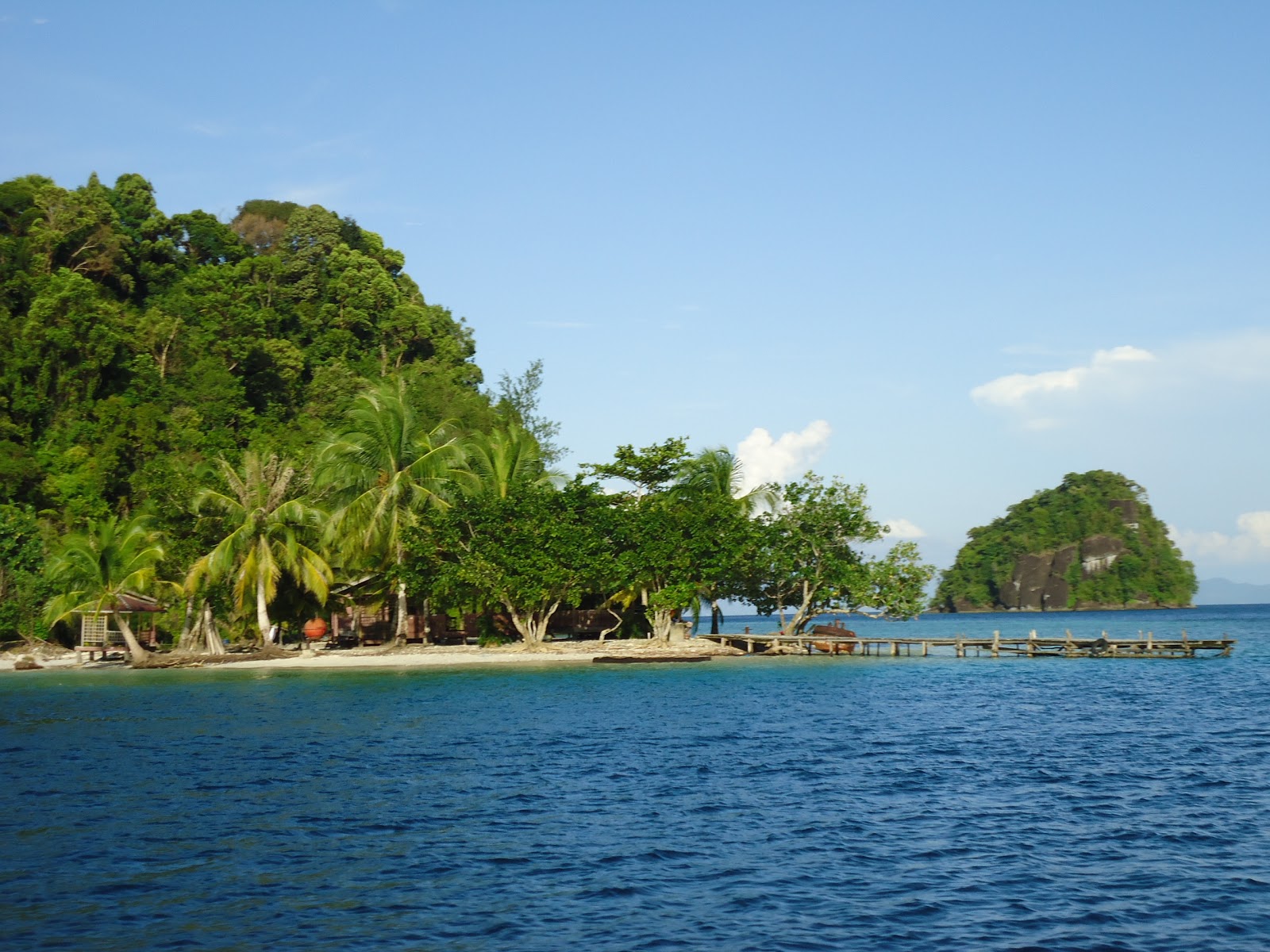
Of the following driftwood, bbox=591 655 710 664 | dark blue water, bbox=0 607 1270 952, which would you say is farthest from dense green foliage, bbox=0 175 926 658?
dark blue water, bbox=0 607 1270 952

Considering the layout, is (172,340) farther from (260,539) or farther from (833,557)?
(833,557)

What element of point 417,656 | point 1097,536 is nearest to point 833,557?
point 417,656

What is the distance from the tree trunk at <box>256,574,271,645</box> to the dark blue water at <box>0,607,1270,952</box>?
1266 centimetres

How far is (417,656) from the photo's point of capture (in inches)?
1788

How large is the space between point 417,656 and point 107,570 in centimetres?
1198

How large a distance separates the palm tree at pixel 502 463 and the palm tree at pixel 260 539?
23.1ft

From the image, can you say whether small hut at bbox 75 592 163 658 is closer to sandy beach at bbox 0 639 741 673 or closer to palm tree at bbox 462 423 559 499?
sandy beach at bbox 0 639 741 673

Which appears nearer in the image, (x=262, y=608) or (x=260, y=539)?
(x=260, y=539)

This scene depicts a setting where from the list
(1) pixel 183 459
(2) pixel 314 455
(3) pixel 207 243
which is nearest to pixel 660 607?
(2) pixel 314 455

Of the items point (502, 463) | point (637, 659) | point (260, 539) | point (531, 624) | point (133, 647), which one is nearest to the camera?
point (260, 539)

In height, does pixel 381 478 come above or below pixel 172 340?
below

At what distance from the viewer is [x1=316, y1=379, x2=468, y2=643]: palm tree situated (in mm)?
44875

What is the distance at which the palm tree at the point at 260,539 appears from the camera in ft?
140

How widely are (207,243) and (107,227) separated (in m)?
12.2
